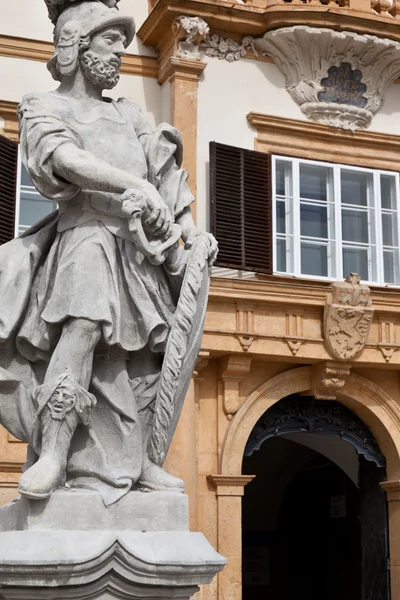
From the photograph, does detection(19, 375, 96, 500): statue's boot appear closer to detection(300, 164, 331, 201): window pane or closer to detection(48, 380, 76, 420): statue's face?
detection(48, 380, 76, 420): statue's face

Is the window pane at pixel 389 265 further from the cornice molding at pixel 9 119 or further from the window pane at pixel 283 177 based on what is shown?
the cornice molding at pixel 9 119

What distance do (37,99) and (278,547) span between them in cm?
1544

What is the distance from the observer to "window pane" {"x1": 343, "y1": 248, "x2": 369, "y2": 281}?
13172mm

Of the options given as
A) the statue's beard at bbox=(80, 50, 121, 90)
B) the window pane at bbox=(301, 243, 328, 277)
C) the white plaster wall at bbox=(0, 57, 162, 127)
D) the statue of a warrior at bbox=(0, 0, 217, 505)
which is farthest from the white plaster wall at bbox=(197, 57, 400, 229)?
the statue of a warrior at bbox=(0, 0, 217, 505)

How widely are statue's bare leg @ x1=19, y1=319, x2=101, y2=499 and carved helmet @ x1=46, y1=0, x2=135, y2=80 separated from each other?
1085 mm

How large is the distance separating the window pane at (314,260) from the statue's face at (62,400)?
A: 9.43m

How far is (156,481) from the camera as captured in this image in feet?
12.4

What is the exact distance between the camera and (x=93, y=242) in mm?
3881

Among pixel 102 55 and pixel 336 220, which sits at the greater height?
pixel 336 220

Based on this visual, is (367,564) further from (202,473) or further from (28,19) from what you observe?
(28,19)

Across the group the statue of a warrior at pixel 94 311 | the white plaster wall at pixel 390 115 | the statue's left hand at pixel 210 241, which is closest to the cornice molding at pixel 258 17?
the white plaster wall at pixel 390 115

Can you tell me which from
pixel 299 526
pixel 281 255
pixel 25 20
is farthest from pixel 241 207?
pixel 299 526

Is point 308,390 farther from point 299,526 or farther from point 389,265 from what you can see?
point 299,526

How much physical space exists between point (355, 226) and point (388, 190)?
2.43 ft
